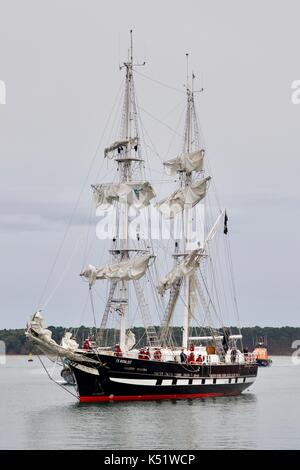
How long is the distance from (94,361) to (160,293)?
58.3 ft

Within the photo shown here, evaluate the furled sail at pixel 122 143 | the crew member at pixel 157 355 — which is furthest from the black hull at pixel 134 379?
the furled sail at pixel 122 143

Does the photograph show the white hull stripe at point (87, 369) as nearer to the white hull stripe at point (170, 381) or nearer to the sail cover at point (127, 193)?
the white hull stripe at point (170, 381)

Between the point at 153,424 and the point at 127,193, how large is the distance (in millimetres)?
26597

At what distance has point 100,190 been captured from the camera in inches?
3967

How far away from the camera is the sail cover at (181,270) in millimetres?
103875

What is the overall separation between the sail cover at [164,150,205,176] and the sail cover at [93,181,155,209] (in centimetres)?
699

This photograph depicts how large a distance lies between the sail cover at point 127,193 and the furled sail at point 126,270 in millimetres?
4727

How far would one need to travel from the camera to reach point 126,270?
97.2 meters

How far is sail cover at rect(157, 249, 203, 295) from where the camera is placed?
341 ft

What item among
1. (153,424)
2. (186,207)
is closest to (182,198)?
(186,207)

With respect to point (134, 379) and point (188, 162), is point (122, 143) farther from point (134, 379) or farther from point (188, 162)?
point (134, 379)

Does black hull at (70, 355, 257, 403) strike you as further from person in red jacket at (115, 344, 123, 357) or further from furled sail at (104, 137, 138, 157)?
furled sail at (104, 137, 138, 157)
